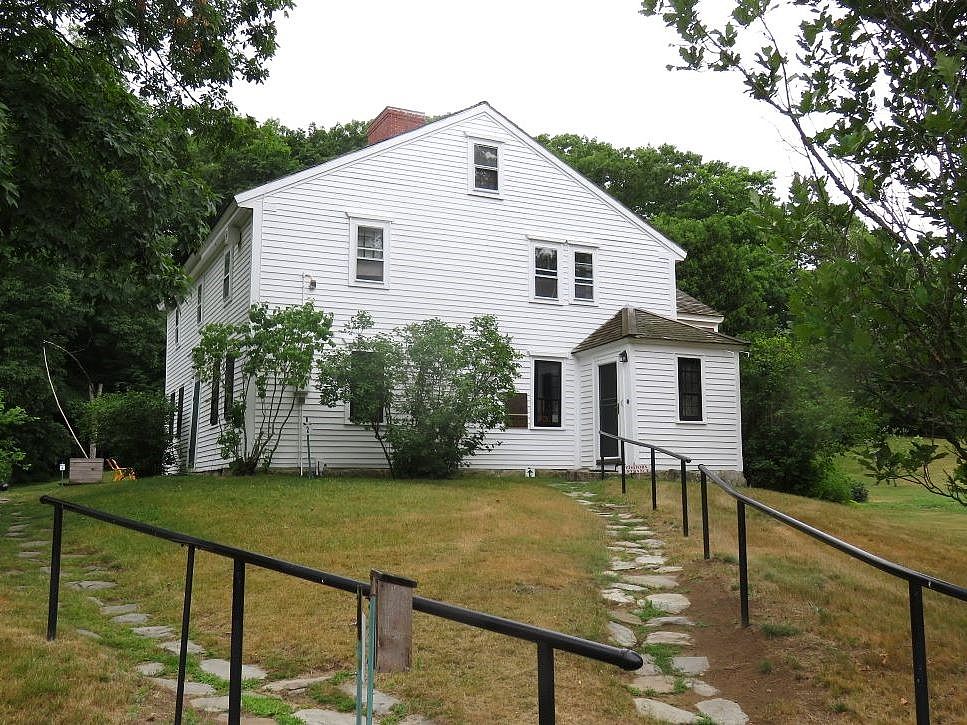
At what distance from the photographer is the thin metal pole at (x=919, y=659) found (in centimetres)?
394

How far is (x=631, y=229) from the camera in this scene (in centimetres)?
2144

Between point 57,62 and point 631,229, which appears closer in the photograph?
point 57,62

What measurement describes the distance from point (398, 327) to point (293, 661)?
509 inches

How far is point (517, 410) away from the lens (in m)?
19.4

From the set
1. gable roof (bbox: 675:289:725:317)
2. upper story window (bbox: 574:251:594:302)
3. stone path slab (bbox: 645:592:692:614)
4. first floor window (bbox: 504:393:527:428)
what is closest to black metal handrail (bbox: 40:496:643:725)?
stone path slab (bbox: 645:592:692:614)

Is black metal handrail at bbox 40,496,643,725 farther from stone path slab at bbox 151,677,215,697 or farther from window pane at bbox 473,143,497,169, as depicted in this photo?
window pane at bbox 473,143,497,169

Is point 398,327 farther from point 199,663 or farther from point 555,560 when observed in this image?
point 199,663

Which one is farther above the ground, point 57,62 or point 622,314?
point 57,62

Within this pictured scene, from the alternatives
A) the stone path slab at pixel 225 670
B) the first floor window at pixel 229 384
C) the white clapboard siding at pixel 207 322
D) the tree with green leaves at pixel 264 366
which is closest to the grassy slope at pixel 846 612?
the stone path slab at pixel 225 670

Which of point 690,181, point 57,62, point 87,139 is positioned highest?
point 690,181

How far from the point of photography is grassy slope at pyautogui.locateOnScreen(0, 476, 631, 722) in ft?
17.3

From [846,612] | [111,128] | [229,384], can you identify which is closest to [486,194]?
[229,384]

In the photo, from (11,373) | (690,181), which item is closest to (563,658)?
(11,373)

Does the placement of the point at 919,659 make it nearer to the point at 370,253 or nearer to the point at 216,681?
the point at 216,681
